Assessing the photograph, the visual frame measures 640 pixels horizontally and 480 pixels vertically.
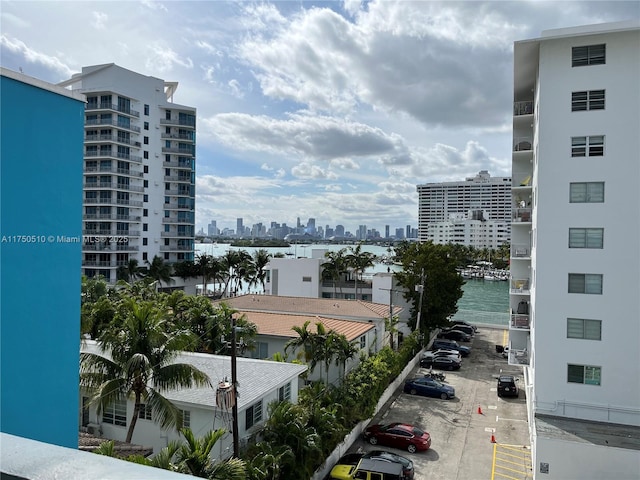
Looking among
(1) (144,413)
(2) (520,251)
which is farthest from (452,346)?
(1) (144,413)

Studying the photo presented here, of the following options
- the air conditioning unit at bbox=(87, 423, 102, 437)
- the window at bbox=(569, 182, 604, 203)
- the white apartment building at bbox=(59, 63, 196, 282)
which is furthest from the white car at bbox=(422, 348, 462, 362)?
the white apartment building at bbox=(59, 63, 196, 282)

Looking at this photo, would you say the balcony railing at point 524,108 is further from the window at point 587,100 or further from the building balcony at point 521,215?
the window at point 587,100

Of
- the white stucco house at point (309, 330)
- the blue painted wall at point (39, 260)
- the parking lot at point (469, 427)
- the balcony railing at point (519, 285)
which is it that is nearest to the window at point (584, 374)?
the parking lot at point (469, 427)

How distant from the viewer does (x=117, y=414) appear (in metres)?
18.5

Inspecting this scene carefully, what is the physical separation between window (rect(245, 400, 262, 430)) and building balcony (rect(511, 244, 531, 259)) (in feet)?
59.9

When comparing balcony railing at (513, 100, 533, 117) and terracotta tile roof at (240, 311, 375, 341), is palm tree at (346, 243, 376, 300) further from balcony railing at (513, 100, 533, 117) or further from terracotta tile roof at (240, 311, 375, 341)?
balcony railing at (513, 100, 533, 117)

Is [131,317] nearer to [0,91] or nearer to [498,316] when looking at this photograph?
[0,91]

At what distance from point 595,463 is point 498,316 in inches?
1463

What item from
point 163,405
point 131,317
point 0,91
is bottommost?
point 163,405

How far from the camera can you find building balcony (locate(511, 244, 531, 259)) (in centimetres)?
2817

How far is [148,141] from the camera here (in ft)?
221

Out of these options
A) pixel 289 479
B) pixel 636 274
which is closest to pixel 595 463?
pixel 636 274

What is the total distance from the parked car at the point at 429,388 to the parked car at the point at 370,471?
38.8 feet

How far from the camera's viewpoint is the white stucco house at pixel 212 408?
16.3 m
